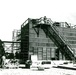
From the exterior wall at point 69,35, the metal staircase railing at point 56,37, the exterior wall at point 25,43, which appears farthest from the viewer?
the exterior wall at point 69,35

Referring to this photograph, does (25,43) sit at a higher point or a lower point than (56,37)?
lower

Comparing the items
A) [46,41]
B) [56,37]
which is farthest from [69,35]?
[46,41]

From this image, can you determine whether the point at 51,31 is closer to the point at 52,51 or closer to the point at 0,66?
the point at 52,51

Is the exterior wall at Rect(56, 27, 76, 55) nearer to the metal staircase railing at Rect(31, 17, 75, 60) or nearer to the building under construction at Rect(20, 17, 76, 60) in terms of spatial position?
the building under construction at Rect(20, 17, 76, 60)

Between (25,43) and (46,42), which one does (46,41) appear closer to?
(46,42)

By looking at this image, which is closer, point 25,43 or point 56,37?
point 56,37

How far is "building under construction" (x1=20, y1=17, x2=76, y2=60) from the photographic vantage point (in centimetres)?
4812

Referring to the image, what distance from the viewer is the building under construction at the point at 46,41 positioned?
4812 centimetres

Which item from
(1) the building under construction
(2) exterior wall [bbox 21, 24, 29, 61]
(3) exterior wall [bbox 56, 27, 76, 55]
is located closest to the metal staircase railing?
(1) the building under construction

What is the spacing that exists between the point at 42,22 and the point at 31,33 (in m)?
3.75

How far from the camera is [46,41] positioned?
49.1 metres

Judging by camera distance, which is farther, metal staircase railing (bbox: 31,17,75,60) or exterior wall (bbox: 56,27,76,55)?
exterior wall (bbox: 56,27,76,55)

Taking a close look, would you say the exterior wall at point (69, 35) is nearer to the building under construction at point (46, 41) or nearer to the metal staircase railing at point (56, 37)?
the building under construction at point (46, 41)

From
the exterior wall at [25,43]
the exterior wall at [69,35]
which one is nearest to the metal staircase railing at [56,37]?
the exterior wall at [69,35]
